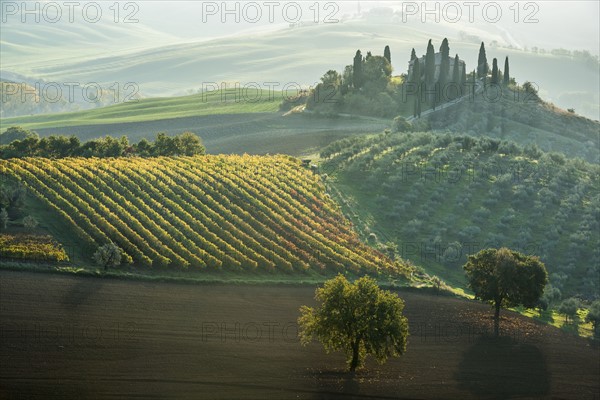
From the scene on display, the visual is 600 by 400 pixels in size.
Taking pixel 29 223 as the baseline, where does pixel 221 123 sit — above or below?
below

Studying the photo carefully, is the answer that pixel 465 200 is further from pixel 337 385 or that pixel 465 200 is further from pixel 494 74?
pixel 494 74

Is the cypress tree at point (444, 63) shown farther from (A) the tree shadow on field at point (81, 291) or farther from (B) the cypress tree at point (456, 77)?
(A) the tree shadow on field at point (81, 291)

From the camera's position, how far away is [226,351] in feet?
177

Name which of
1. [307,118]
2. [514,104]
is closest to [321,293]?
[307,118]

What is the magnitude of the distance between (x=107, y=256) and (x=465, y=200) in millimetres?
41700

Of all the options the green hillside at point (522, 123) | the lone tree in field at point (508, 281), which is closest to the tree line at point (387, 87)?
the green hillside at point (522, 123)

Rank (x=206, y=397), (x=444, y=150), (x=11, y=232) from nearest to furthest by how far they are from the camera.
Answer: (x=206, y=397), (x=11, y=232), (x=444, y=150)

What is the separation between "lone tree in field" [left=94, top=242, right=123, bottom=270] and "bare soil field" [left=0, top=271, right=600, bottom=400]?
7.70 feet

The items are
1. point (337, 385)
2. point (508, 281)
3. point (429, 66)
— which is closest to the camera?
point (337, 385)

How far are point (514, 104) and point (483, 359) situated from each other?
91.0 meters

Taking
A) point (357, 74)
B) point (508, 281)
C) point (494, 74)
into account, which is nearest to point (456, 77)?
point (494, 74)

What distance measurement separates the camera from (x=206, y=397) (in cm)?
4850

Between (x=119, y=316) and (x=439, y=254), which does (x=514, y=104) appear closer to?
(x=439, y=254)

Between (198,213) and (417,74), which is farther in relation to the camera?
(417,74)
